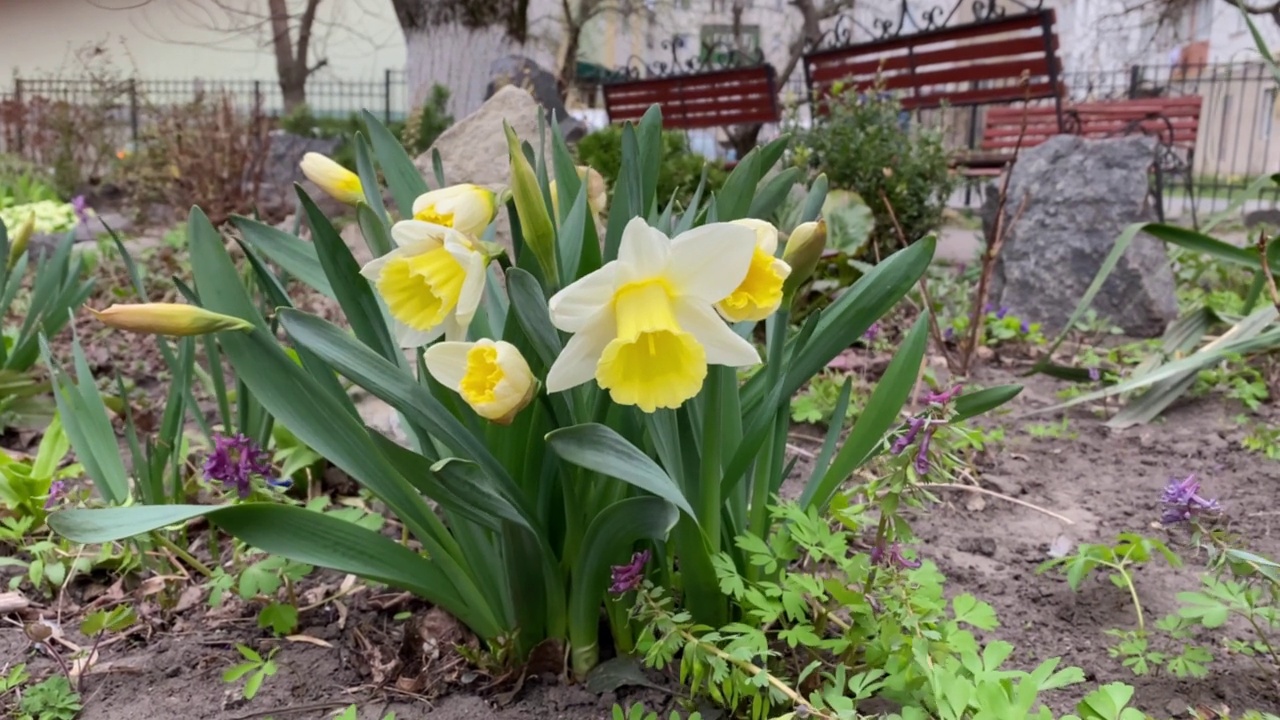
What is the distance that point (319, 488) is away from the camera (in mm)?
2037

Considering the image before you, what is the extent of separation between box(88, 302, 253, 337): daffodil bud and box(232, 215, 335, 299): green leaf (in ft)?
0.91

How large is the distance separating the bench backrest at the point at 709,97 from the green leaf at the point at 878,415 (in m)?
5.85

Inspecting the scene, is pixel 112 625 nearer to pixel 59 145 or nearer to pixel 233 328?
pixel 233 328

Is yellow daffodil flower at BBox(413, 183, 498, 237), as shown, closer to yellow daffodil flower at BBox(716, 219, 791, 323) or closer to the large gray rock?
yellow daffodil flower at BBox(716, 219, 791, 323)

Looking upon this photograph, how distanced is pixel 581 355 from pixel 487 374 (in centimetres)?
10

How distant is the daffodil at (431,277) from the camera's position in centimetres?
96

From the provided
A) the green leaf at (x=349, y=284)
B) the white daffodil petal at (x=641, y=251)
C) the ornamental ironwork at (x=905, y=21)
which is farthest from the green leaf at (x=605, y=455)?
the ornamental ironwork at (x=905, y=21)

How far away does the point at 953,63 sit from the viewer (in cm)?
630

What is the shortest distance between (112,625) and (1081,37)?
1953cm

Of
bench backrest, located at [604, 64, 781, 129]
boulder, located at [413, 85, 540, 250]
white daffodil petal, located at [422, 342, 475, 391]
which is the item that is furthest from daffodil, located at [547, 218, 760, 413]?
bench backrest, located at [604, 64, 781, 129]

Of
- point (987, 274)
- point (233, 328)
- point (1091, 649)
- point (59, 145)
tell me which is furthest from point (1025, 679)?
point (59, 145)

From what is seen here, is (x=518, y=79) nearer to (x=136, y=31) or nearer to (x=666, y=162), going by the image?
(x=136, y=31)

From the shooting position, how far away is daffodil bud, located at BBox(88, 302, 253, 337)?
0.99 meters

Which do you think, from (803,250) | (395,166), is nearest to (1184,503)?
Answer: (803,250)
